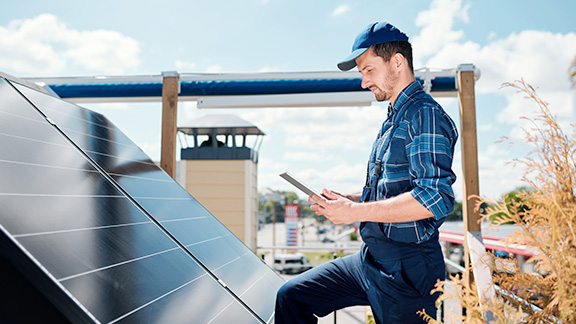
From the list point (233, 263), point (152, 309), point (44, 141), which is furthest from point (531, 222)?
point (44, 141)

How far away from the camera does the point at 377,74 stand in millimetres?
2166

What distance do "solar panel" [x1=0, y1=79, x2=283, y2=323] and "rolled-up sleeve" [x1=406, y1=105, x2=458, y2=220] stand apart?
3.40 feet

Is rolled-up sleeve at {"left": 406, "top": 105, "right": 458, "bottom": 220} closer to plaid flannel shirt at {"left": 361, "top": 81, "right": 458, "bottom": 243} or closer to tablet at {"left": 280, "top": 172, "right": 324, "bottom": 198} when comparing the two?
plaid flannel shirt at {"left": 361, "top": 81, "right": 458, "bottom": 243}

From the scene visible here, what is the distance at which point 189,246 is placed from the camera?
2.59m

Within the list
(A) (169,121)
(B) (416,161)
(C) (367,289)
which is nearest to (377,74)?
(B) (416,161)

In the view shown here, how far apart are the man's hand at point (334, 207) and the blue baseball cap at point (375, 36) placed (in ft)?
2.20

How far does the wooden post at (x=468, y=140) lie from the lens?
403 centimetres

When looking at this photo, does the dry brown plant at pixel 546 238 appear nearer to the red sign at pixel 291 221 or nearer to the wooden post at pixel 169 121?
the wooden post at pixel 169 121

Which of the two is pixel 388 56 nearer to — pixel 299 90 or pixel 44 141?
pixel 44 141

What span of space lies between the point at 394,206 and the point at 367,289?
496 mm

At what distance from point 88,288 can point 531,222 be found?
147 cm

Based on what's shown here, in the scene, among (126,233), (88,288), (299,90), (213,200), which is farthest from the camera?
(213,200)

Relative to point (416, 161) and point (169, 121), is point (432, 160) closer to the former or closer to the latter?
point (416, 161)

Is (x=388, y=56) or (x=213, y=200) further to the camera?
(x=213, y=200)
